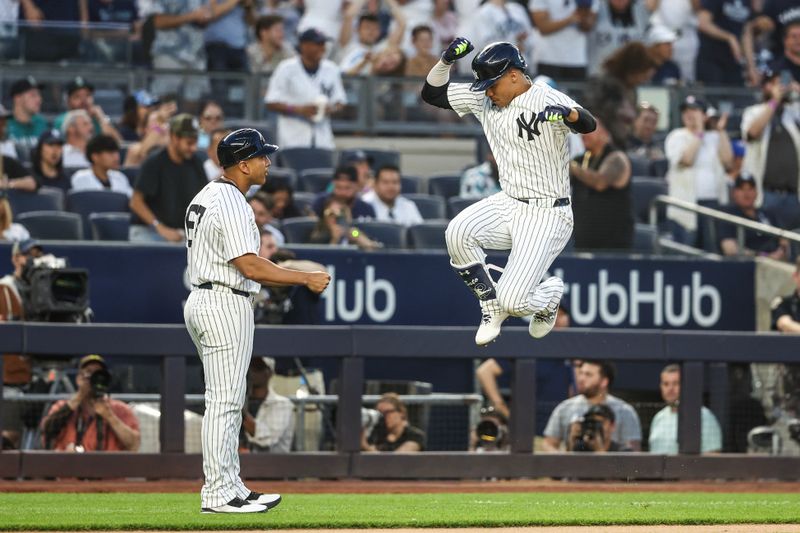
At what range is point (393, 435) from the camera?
11.1 metres

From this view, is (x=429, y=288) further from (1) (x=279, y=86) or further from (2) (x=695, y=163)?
(2) (x=695, y=163)

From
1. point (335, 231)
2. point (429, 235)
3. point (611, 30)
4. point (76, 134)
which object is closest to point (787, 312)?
point (429, 235)

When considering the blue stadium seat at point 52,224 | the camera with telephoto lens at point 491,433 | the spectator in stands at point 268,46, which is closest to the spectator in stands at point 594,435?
the camera with telephoto lens at point 491,433

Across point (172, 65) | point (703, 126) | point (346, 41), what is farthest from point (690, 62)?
point (172, 65)

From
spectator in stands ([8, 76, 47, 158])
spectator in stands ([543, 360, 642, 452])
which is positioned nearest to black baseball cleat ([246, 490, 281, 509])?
spectator in stands ([543, 360, 642, 452])

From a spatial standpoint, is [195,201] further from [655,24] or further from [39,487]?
[655,24]

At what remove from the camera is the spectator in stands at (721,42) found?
1689 cm

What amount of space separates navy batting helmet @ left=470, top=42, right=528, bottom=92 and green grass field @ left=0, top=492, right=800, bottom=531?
231 centimetres

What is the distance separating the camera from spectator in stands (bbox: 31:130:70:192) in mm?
12766

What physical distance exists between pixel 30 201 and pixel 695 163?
237 inches

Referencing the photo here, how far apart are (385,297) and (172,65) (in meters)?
3.98

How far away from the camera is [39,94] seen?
14281mm

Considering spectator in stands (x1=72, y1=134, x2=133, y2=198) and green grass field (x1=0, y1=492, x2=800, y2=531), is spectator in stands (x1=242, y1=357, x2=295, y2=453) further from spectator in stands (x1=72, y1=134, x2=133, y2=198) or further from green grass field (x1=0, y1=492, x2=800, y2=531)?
spectator in stands (x1=72, y1=134, x2=133, y2=198)

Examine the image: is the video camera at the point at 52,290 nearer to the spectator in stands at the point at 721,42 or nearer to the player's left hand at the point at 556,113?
the player's left hand at the point at 556,113
